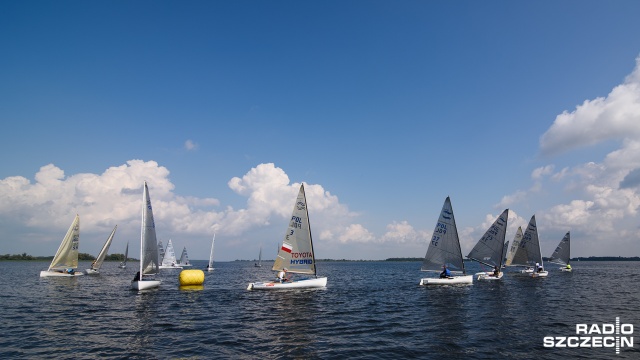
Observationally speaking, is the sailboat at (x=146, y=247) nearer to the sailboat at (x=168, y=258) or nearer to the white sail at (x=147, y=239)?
the white sail at (x=147, y=239)

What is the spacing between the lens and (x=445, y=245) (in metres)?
46.4

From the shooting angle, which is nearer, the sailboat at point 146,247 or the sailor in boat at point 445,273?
the sailboat at point 146,247

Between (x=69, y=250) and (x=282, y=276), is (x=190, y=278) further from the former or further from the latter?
(x=69, y=250)

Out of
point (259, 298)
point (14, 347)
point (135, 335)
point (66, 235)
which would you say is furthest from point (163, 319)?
point (66, 235)

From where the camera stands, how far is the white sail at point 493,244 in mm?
54312

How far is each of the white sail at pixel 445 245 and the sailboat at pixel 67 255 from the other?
60468mm

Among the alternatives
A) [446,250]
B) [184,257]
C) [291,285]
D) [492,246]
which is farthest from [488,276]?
[184,257]

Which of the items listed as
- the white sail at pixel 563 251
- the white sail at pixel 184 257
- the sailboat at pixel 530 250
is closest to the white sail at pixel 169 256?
the white sail at pixel 184 257

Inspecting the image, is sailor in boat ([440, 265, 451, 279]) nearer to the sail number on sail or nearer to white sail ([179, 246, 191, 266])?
the sail number on sail

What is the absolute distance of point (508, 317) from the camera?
82.6 feet

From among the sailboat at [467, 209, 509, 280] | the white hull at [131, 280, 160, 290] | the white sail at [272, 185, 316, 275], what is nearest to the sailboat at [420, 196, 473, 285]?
the sailboat at [467, 209, 509, 280]

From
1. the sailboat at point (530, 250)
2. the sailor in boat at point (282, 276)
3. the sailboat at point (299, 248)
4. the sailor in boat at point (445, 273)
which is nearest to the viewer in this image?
the sailor in boat at point (282, 276)

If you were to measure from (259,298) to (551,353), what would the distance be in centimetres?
2580

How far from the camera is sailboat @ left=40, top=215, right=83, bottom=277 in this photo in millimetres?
62406
